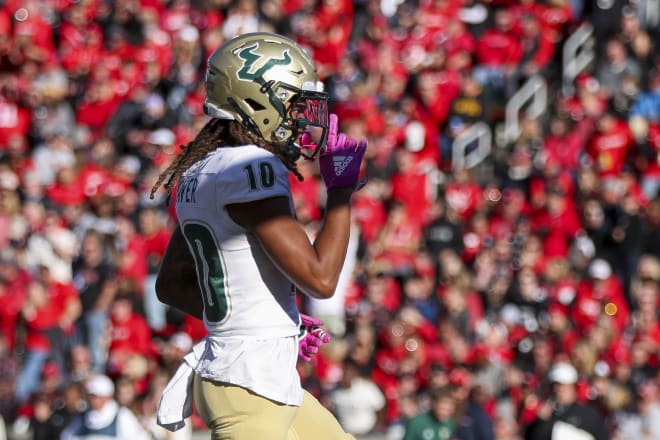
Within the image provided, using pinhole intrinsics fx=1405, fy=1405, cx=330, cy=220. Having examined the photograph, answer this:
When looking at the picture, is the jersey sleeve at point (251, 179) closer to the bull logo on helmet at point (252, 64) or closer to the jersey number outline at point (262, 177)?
the jersey number outline at point (262, 177)

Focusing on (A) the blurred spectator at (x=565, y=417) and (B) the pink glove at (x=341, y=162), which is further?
(A) the blurred spectator at (x=565, y=417)

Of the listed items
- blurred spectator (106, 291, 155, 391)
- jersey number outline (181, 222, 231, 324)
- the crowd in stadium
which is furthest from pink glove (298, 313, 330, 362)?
blurred spectator (106, 291, 155, 391)

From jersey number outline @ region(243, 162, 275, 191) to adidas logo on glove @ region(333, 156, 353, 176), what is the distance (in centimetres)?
21

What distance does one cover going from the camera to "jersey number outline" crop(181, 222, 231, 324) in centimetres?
402

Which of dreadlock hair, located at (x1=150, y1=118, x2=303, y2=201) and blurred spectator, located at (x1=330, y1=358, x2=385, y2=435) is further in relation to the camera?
blurred spectator, located at (x1=330, y1=358, x2=385, y2=435)

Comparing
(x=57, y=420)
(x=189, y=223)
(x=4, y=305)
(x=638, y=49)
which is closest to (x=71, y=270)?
(x=4, y=305)

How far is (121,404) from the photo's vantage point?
8930 millimetres

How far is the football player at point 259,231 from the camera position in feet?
12.7

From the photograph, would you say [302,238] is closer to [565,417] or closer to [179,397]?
[179,397]

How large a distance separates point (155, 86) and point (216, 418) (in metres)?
9.75

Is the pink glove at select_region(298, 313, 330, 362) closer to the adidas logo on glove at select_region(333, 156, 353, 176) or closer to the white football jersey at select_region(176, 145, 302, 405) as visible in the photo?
the white football jersey at select_region(176, 145, 302, 405)

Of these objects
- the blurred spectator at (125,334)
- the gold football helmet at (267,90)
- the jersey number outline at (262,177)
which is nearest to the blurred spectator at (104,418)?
the blurred spectator at (125,334)

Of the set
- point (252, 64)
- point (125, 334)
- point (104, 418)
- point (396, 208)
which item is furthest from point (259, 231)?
point (396, 208)

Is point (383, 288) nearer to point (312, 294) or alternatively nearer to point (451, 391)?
point (451, 391)
